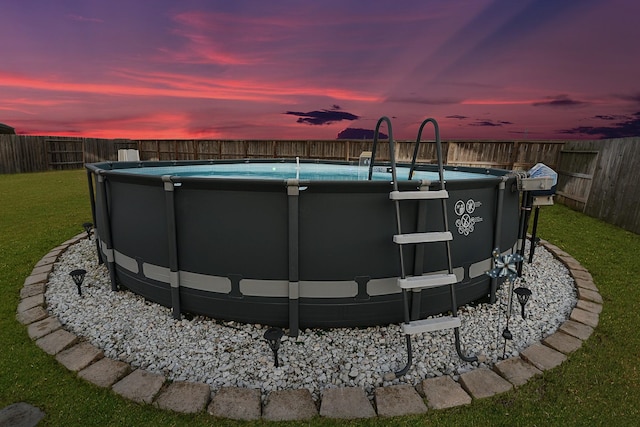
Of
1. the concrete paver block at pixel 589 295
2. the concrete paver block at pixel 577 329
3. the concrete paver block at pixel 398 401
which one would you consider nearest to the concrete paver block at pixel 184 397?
the concrete paver block at pixel 398 401

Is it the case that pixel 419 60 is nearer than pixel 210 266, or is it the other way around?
pixel 210 266

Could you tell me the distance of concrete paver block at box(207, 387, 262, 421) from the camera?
2.25m

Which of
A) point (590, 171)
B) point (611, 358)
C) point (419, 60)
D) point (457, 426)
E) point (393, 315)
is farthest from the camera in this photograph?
point (590, 171)

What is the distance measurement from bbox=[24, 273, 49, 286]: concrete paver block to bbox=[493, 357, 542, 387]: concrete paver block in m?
6.11

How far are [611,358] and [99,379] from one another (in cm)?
483

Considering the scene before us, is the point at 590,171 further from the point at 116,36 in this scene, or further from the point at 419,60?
the point at 116,36

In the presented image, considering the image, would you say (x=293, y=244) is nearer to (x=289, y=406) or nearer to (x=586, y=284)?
(x=289, y=406)

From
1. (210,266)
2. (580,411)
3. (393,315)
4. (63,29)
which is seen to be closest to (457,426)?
(580,411)

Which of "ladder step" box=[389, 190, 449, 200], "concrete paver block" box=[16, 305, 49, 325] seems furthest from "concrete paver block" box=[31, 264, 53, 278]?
"ladder step" box=[389, 190, 449, 200]

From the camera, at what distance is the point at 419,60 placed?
813 cm

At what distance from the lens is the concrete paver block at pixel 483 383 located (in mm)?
2523

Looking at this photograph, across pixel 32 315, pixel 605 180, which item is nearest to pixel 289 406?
pixel 32 315

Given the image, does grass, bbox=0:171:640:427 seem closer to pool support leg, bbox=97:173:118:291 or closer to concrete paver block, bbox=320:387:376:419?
concrete paver block, bbox=320:387:376:419

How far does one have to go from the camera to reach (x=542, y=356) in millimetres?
2984
